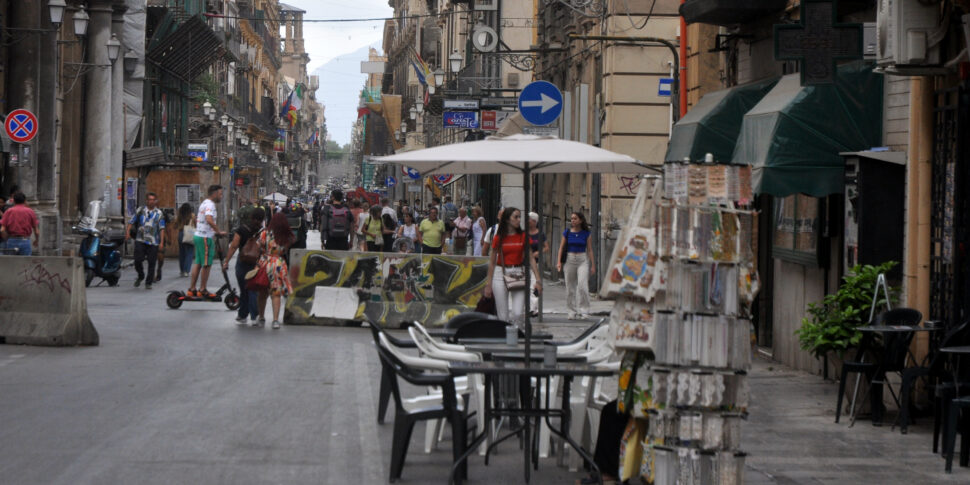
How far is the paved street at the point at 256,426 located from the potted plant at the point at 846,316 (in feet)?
2.01

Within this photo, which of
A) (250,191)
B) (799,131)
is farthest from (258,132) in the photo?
(799,131)

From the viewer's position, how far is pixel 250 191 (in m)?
95.7

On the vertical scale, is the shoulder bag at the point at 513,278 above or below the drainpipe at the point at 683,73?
below

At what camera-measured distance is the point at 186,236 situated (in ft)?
88.5

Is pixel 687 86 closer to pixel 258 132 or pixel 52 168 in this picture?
pixel 52 168

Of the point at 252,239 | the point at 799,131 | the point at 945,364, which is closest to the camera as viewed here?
the point at 945,364

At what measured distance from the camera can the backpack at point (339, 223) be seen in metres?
28.1

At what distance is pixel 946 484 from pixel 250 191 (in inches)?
3519

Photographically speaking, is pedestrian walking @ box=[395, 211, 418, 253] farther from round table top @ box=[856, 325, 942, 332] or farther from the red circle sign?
round table top @ box=[856, 325, 942, 332]

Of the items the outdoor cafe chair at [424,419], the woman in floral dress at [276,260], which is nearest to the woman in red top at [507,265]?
the woman in floral dress at [276,260]

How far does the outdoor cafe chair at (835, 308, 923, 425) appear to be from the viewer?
10.6 meters

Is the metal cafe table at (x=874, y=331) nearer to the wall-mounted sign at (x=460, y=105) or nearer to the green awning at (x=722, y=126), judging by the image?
the green awning at (x=722, y=126)

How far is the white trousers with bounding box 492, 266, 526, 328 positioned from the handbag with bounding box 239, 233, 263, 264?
162 inches

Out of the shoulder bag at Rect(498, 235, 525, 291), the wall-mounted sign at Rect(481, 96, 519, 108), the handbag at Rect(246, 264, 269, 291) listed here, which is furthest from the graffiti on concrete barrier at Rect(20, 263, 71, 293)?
the wall-mounted sign at Rect(481, 96, 519, 108)
